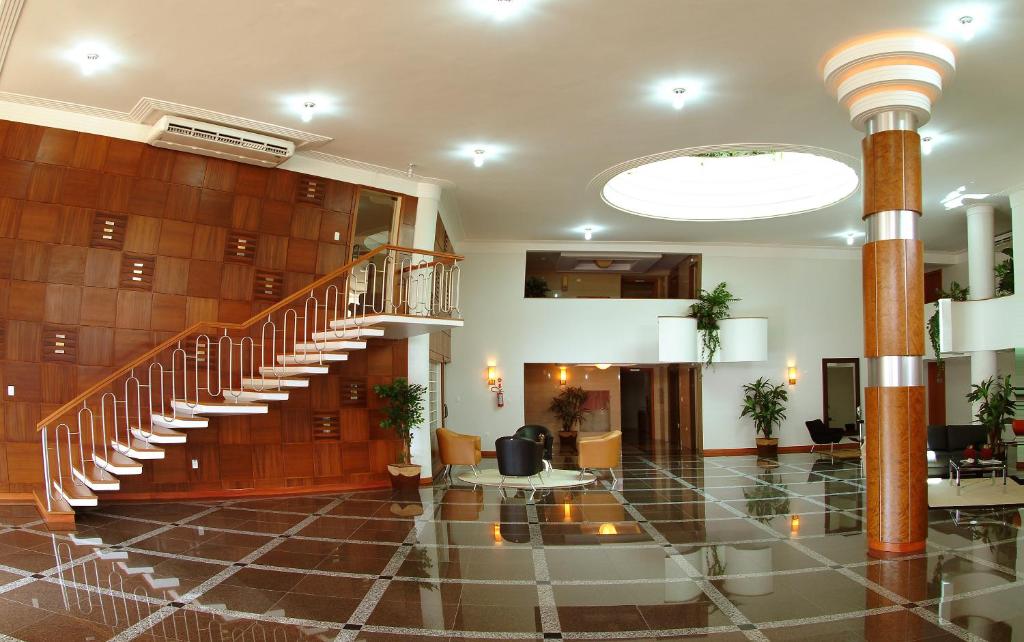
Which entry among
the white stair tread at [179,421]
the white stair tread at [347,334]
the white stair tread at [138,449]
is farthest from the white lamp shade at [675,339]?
the white stair tread at [138,449]

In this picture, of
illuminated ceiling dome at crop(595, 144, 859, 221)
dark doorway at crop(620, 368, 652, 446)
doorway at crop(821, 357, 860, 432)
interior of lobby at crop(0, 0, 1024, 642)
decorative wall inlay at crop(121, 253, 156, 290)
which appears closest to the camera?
interior of lobby at crop(0, 0, 1024, 642)

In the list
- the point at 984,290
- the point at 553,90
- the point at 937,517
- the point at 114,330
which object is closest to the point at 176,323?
the point at 114,330

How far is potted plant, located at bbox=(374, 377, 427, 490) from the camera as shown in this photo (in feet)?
34.6

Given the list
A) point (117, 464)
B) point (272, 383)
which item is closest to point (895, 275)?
point (272, 383)

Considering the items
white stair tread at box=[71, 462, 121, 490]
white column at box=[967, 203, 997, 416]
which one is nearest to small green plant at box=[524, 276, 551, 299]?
→ white column at box=[967, 203, 997, 416]

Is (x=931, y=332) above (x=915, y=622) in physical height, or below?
above

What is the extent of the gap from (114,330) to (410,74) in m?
4.80

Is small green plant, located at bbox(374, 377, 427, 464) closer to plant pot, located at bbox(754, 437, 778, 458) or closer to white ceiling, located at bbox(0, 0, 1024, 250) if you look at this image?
white ceiling, located at bbox(0, 0, 1024, 250)

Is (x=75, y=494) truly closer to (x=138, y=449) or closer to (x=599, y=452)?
(x=138, y=449)

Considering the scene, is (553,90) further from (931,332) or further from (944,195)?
(931,332)

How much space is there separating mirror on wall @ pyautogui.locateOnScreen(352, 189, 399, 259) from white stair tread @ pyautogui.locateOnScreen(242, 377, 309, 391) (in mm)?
2306

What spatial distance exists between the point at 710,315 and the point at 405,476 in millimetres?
7941

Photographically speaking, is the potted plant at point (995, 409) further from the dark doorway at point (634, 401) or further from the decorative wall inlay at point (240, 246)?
the decorative wall inlay at point (240, 246)

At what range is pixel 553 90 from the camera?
796 centimetres
